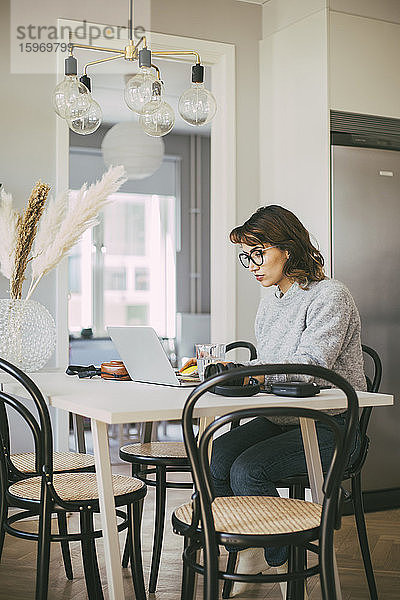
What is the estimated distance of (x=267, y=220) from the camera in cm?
263

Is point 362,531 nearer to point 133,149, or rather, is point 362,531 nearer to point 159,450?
point 159,450

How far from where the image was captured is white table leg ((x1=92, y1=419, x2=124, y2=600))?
6.36 ft

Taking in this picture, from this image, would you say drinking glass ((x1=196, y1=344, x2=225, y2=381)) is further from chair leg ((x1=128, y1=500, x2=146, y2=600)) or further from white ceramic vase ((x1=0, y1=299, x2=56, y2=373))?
white ceramic vase ((x1=0, y1=299, x2=56, y2=373))

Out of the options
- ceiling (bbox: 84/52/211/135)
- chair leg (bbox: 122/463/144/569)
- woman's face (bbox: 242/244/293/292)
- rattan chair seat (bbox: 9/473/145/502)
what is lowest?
chair leg (bbox: 122/463/144/569)

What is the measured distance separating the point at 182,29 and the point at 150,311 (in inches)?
159

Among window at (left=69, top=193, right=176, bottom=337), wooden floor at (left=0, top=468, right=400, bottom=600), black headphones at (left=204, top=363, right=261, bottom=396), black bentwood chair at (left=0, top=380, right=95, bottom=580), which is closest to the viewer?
black headphones at (left=204, top=363, right=261, bottom=396)

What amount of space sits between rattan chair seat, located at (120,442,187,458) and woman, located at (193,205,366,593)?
176mm

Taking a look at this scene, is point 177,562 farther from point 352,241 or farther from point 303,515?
point 352,241

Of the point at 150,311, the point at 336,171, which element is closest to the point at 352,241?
the point at 336,171

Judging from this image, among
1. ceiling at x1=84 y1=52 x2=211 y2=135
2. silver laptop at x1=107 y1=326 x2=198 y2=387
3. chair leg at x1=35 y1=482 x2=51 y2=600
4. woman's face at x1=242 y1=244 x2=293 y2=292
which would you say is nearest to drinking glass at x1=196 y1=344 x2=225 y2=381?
silver laptop at x1=107 y1=326 x2=198 y2=387

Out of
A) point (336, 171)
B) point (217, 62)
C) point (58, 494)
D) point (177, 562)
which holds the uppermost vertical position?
point (217, 62)

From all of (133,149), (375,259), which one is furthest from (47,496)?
(133,149)

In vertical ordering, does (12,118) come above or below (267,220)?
above

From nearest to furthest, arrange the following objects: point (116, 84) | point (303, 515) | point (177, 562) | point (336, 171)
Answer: point (303, 515)
point (177, 562)
point (336, 171)
point (116, 84)
